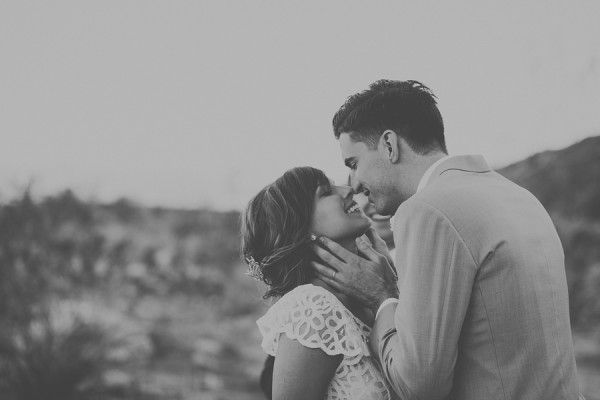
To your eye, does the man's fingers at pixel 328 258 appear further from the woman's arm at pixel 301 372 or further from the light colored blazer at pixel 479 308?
the light colored blazer at pixel 479 308

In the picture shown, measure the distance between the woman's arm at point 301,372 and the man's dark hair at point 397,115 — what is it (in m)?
0.94

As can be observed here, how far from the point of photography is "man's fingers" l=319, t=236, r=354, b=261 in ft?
7.91

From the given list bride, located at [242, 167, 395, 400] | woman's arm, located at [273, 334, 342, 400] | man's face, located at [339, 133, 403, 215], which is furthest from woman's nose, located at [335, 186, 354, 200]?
woman's arm, located at [273, 334, 342, 400]

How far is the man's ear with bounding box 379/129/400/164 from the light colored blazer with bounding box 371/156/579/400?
55 centimetres

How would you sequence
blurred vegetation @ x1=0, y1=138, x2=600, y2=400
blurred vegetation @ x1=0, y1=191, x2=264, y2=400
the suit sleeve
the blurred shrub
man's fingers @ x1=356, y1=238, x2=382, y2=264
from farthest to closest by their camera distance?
blurred vegetation @ x1=0, y1=138, x2=600, y2=400
blurred vegetation @ x1=0, y1=191, x2=264, y2=400
the blurred shrub
man's fingers @ x1=356, y1=238, x2=382, y2=264
the suit sleeve

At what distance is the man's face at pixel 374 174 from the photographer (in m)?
2.40

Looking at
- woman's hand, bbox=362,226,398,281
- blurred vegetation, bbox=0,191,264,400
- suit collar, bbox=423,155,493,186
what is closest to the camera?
suit collar, bbox=423,155,493,186

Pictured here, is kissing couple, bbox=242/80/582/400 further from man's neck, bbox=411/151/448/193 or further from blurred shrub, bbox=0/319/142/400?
blurred shrub, bbox=0/319/142/400

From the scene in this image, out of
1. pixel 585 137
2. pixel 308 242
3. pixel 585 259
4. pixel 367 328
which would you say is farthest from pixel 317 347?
pixel 585 137

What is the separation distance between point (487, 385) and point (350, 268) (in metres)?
0.75

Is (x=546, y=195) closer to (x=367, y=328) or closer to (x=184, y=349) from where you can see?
(x=184, y=349)

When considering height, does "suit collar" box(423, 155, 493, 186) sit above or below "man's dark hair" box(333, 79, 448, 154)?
below

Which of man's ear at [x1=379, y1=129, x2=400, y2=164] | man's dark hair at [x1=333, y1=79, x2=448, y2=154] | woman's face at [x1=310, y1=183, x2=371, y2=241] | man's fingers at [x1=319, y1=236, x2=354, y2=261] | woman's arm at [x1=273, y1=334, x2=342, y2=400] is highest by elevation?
man's dark hair at [x1=333, y1=79, x2=448, y2=154]

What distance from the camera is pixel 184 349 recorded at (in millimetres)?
10484
